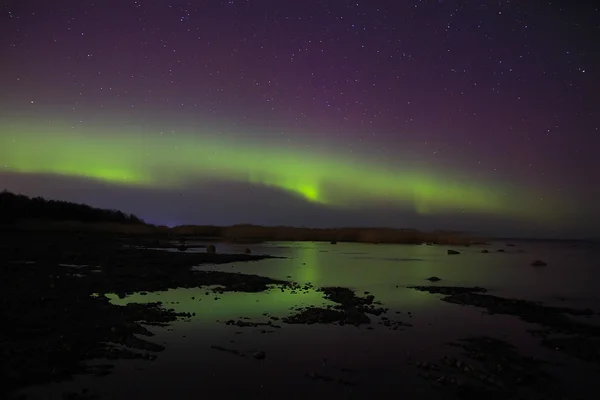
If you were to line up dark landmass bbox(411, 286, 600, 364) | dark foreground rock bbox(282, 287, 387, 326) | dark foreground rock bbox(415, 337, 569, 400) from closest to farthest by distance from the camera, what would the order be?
dark foreground rock bbox(415, 337, 569, 400) → dark landmass bbox(411, 286, 600, 364) → dark foreground rock bbox(282, 287, 387, 326)

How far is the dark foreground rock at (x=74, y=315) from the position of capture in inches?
477

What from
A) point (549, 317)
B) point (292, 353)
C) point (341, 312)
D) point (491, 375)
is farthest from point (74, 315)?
point (549, 317)

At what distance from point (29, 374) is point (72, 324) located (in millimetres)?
5609

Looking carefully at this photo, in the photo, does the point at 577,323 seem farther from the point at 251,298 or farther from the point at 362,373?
the point at 251,298

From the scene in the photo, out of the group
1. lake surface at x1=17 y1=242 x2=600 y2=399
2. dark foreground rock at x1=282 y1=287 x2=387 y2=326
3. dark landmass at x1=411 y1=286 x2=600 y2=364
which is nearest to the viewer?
lake surface at x1=17 y1=242 x2=600 y2=399

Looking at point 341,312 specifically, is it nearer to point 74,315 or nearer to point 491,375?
point 491,375

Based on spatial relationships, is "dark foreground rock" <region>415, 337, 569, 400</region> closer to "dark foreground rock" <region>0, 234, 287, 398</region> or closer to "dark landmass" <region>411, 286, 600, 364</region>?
"dark landmass" <region>411, 286, 600, 364</region>

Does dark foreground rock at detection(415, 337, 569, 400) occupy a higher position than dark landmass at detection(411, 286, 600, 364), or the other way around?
dark foreground rock at detection(415, 337, 569, 400)

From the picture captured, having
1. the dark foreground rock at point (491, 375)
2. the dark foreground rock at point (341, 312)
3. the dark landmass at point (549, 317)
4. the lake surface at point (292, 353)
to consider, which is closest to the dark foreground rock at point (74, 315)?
the lake surface at point (292, 353)

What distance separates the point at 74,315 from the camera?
17906 millimetres

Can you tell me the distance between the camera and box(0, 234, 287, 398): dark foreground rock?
12.1 metres

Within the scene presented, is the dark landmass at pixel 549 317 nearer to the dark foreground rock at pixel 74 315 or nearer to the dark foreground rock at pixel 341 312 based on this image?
the dark foreground rock at pixel 341 312

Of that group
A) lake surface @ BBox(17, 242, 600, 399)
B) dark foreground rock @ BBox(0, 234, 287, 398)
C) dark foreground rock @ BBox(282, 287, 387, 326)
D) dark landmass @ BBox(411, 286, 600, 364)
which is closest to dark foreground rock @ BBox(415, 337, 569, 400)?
lake surface @ BBox(17, 242, 600, 399)

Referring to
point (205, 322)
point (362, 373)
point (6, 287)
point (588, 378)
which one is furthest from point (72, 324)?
point (588, 378)
